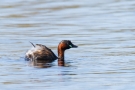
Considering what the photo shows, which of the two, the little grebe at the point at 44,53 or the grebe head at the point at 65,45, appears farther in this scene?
the grebe head at the point at 65,45

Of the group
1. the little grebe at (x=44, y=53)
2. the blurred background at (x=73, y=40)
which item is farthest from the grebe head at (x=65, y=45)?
the blurred background at (x=73, y=40)

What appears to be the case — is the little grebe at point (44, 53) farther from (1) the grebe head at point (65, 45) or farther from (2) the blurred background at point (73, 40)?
(2) the blurred background at point (73, 40)

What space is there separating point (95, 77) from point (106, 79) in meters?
0.33

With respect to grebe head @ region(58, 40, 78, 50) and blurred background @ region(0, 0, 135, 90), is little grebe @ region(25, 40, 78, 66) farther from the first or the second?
blurred background @ region(0, 0, 135, 90)

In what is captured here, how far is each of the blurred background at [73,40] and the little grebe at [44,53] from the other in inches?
7.7

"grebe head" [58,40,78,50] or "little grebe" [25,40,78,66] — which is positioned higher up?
"grebe head" [58,40,78,50]

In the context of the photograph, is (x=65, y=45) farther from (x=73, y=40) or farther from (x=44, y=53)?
(x=73, y=40)

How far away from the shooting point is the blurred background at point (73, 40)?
42.1 ft

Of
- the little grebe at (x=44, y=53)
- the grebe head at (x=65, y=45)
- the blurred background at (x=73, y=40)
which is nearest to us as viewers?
the blurred background at (x=73, y=40)

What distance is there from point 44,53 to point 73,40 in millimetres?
2177

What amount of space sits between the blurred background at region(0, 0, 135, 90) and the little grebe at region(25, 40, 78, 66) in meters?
0.20

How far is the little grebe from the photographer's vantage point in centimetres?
1630

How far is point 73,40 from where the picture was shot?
18.5 metres

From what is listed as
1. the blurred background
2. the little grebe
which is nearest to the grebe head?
the little grebe
